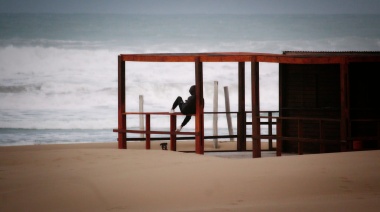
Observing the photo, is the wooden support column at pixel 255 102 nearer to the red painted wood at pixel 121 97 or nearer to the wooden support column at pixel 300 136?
the wooden support column at pixel 300 136

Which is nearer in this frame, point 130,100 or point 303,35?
point 130,100


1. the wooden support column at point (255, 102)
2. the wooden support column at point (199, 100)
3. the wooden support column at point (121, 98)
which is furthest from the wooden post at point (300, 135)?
the wooden support column at point (121, 98)

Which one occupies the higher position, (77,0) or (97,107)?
(77,0)

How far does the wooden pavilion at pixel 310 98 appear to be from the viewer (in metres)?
17.3

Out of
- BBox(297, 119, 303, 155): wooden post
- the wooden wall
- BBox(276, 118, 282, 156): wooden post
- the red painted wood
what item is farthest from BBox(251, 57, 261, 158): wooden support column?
the red painted wood

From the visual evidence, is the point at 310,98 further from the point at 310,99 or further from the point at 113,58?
the point at 113,58

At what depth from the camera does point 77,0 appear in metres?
90.9

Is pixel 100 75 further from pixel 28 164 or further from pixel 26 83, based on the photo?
pixel 28 164

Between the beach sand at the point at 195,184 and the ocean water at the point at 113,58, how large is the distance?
59.8 feet

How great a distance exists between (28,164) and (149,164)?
2.54 m

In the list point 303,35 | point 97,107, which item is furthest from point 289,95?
point 303,35

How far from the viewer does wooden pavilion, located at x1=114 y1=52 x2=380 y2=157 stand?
56.6 feet

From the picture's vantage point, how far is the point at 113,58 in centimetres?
6794

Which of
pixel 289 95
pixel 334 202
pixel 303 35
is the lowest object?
pixel 334 202
